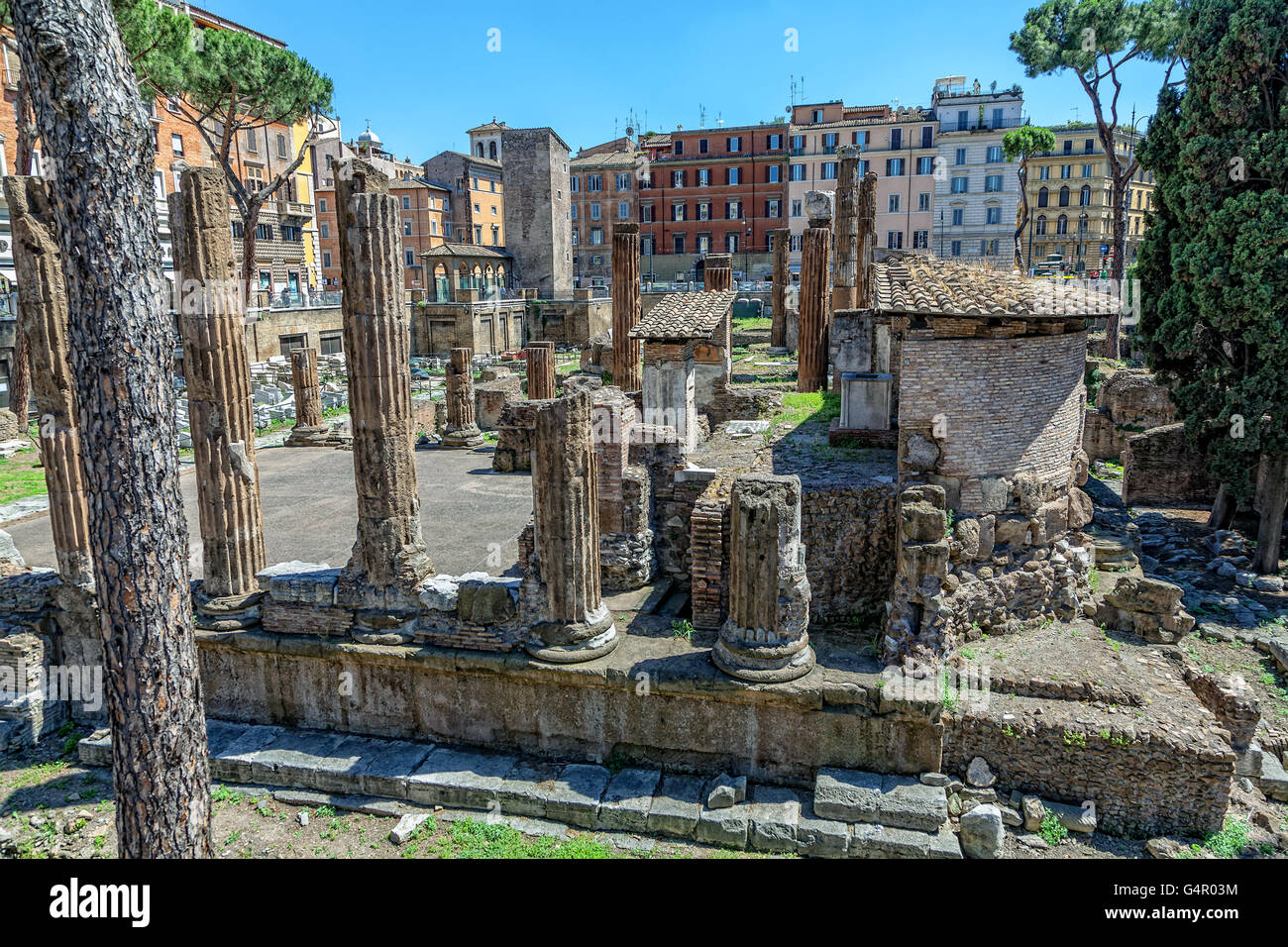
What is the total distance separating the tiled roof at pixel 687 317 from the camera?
47.9ft

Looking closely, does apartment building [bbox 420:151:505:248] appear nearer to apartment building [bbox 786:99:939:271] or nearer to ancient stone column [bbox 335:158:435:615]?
apartment building [bbox 786:99:939:271]

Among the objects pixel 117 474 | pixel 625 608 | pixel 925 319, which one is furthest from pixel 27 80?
pixel 925 319

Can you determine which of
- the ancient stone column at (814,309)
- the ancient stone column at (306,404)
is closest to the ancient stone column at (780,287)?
the ancient stone column at (814,309)

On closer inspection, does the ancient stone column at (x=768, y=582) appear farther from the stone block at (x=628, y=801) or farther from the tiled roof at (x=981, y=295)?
the tiled roof at (x=981, y=295)

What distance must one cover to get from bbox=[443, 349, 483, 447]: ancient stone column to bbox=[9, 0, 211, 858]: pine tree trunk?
15.7 meters

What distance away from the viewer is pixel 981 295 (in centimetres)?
1051

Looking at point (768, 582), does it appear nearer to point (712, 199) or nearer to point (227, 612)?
point (227, 612)

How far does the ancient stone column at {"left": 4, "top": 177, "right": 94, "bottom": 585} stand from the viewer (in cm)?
976

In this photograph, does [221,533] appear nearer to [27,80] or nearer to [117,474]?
[117,474]

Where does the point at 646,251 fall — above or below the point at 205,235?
above

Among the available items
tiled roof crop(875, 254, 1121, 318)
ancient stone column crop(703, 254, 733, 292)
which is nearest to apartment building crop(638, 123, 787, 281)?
ancient stone column crop(703, 254, 733, 292)

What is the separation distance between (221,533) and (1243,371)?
16.2 meters

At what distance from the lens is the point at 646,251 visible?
57.2 metres

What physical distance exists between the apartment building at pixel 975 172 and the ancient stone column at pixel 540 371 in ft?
117
